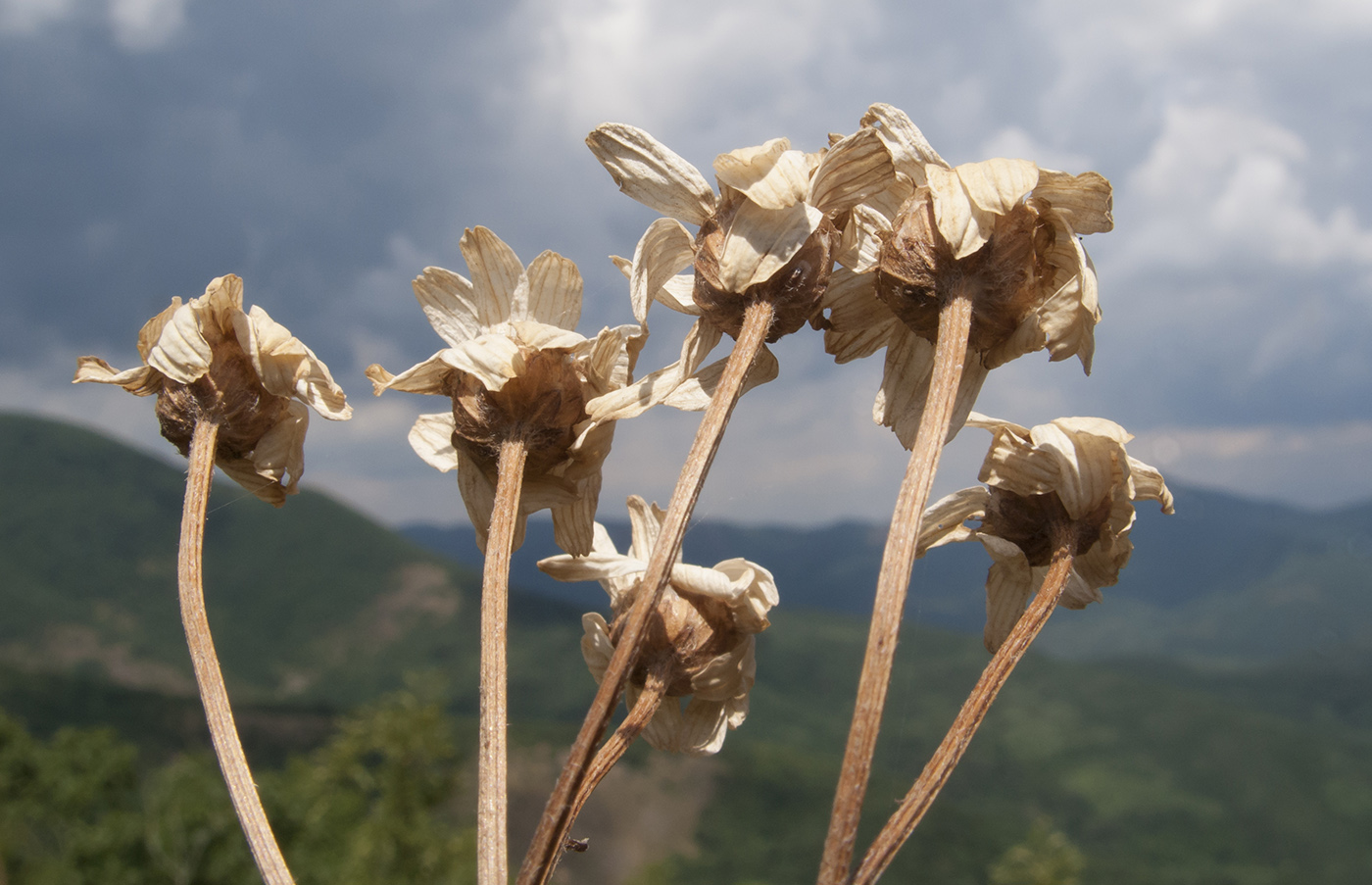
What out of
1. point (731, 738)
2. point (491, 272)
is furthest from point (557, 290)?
point (731, 738)

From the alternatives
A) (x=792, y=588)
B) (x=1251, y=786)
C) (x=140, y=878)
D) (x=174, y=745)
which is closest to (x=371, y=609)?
(x=174, y=745)

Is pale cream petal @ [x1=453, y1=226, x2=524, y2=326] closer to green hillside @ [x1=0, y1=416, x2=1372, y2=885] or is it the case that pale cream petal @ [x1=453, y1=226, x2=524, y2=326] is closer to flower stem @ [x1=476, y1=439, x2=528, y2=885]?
flower stem @ [x1=476, y1=439, x2=528, y2=885]

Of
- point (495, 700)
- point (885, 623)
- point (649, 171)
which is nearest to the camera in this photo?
point (885, 623)

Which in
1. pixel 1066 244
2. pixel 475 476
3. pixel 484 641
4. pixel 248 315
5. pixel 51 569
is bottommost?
pixel 484 641

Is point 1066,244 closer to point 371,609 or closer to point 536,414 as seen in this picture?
point 536,414

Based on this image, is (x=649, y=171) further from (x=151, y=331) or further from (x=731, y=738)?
(x=731, y=738)
